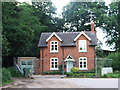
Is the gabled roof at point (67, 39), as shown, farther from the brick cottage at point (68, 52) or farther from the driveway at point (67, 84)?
the driveway at point (67, 84)

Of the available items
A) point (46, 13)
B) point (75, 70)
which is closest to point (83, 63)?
point (75, 70)

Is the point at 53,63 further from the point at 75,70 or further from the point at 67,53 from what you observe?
the point at 75,70

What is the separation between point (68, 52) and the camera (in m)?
24.3

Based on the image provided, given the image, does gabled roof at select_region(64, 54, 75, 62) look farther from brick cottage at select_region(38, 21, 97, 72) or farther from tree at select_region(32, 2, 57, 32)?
tree at select_region(32, 2, 57, 32)

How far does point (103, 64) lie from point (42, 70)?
6.04 metres

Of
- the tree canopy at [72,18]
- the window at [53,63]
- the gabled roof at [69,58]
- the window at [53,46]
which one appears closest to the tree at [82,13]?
the tree canopy at [72,18]

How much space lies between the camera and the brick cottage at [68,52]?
23.8 m

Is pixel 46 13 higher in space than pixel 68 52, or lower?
higher

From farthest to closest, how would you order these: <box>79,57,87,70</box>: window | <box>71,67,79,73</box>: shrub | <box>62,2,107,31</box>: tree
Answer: <box>62,2,107,31</box>: tree
<box>79,57,87,70</box>: window
<box>71,67,79,73</box>: shrub

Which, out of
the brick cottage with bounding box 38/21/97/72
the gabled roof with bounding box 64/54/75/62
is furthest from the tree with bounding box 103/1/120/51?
the gabled roof with bounding box 64/54/75/62

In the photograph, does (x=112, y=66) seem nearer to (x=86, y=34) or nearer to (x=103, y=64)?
(x=103, y=64)

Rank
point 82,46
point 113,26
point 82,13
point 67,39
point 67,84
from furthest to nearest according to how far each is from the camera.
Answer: point 82,13 < point 113,26 < point 67,39 < point 82,46 < point 67,84

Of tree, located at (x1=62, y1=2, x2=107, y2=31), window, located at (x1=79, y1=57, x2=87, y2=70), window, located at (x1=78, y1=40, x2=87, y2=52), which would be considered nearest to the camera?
window, located at (x1=79, y1=57, x2=87, y2=70)

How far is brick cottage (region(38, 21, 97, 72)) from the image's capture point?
2383cm
